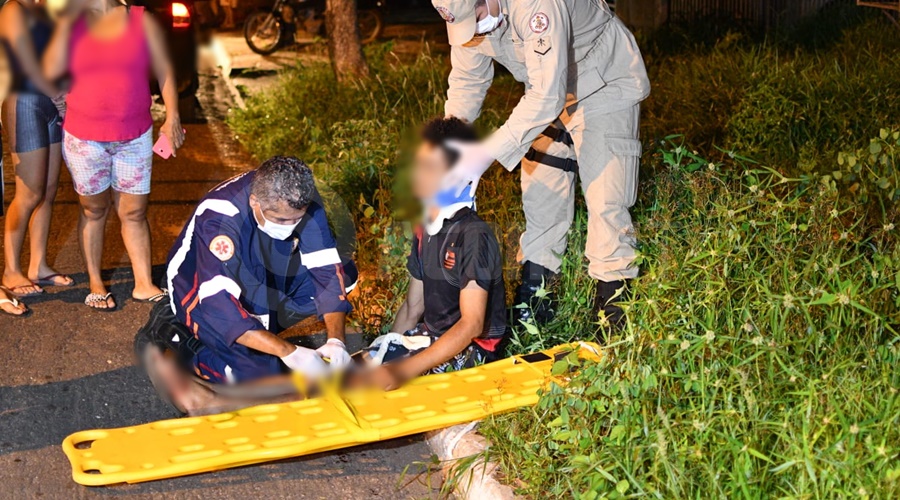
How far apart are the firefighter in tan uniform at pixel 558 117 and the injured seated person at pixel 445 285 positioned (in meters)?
0.10

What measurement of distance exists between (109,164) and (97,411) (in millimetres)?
1392

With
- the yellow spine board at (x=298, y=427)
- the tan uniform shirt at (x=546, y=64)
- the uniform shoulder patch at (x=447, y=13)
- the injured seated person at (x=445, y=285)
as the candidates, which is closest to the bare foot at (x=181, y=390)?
the yellow spine board at (x=298, y=427)

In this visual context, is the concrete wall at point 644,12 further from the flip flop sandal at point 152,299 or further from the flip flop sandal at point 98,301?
the flip flop sandal at point 98,301

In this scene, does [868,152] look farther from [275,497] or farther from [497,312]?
[275,497]

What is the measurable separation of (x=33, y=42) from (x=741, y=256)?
2.94 m

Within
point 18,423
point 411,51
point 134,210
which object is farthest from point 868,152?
point 411,51

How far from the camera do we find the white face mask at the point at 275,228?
12.9 feet

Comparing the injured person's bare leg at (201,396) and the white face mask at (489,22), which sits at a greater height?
the white face mask at (489,22)

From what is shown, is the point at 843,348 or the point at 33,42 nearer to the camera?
the point at 843,348

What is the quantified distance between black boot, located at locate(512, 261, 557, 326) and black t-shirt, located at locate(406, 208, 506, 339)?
1.37 ft

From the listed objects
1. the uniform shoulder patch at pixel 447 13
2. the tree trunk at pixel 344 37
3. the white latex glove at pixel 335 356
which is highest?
the uniform shoulder patch at pixel 447 13

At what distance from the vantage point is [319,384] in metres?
3.83

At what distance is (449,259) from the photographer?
392 centimetres

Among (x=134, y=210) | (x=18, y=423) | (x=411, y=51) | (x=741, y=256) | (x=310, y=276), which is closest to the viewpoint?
(x=741, y=256)
